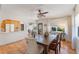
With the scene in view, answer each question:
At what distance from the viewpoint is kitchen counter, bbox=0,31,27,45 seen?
5.82ft

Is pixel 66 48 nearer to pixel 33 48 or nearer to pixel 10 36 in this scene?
pixel 33 48

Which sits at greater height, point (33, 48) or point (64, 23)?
point (64, 23)

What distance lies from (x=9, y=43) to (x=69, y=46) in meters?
Result: 1.14

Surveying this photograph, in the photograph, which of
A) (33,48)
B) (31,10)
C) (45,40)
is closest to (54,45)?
(45,40)

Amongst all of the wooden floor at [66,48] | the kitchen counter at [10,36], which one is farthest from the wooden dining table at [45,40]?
the kitchen counter at [10,36]

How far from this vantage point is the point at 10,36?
182cm

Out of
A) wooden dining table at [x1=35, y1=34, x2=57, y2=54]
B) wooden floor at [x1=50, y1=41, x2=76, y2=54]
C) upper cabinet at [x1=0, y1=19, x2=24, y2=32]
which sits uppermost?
upper cabinet at [x1=0, y1=19, x2=24, y2=32]

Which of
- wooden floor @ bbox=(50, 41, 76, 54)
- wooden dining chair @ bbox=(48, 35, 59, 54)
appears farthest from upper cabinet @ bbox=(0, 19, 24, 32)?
wooden floor @ bbox=(50, 41, 76, 54)

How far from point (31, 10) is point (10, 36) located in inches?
25.1

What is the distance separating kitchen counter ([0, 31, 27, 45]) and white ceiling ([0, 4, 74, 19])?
1.06 ft

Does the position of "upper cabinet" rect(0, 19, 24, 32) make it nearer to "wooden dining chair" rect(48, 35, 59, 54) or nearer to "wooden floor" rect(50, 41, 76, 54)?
"wooden dining chair" rect(48, 35, 59, 54)
